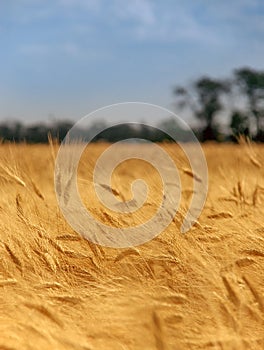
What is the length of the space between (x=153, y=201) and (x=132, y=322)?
0.69 meters

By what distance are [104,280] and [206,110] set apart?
15.9m

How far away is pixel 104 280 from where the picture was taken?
146 centimetres

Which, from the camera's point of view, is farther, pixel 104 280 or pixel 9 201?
pixel 9 201

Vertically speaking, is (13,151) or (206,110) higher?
(13,151)

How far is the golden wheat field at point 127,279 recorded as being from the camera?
3.61 ft

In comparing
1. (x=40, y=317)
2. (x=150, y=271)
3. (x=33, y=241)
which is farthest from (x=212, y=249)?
(x=40, y=317)

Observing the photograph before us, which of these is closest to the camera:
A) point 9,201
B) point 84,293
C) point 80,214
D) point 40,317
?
point 40,317

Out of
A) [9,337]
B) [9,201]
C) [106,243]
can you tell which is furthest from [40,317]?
[9,201]

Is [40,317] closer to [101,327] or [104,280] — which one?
[101,327]

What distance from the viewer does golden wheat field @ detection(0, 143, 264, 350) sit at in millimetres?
1100

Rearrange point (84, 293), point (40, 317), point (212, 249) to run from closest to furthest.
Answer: point (40, 317) < point (84, 293) < point (212, 249)

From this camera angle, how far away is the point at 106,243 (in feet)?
5.39

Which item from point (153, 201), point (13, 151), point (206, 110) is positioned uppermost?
point (13, 151)

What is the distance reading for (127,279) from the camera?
145cm
